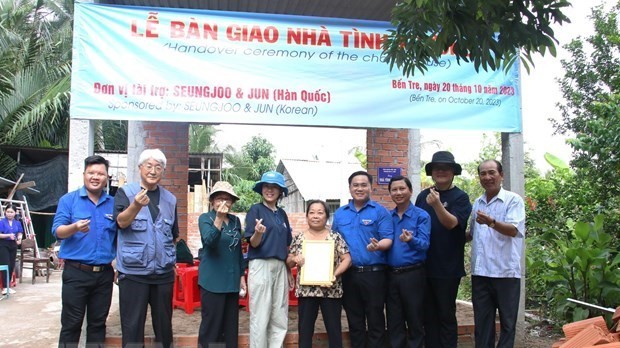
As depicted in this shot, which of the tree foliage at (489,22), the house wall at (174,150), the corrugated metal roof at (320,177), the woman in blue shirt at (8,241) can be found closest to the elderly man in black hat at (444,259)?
the tree foliage at (489,22)

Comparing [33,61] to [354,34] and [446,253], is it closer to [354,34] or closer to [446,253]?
[354,34]

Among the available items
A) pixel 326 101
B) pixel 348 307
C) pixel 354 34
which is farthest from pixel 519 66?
pixel 348 307

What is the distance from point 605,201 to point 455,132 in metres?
→ 2.78

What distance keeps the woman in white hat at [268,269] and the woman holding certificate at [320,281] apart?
0.14 m

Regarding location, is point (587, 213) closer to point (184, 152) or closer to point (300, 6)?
point (300, 6)

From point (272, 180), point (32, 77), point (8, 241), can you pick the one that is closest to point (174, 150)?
point (272, 180)

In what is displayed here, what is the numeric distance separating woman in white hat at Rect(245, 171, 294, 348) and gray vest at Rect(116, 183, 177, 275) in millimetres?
662

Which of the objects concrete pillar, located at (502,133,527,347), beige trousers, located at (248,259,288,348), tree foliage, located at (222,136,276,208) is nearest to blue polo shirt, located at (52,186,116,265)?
beige trousers, located at (248,259,288,348)

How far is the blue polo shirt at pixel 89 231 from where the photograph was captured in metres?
3.88

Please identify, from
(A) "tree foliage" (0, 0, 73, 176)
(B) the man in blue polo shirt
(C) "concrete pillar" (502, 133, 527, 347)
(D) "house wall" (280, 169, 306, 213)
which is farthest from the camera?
(D) "house wall" (280, 169, 306, 213)

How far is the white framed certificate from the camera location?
4.20 metres

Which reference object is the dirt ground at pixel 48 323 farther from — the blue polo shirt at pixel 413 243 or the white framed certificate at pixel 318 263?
the blue polo shirt at pixel 413 243

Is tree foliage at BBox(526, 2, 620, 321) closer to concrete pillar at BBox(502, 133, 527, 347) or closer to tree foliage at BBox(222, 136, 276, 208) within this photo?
concrete pillar at BBox(502, 133, 527, 347)

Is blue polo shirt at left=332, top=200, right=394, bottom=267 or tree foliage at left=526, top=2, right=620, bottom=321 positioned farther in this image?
tree foliage at left=526, top=2, right=620, bottom=321
